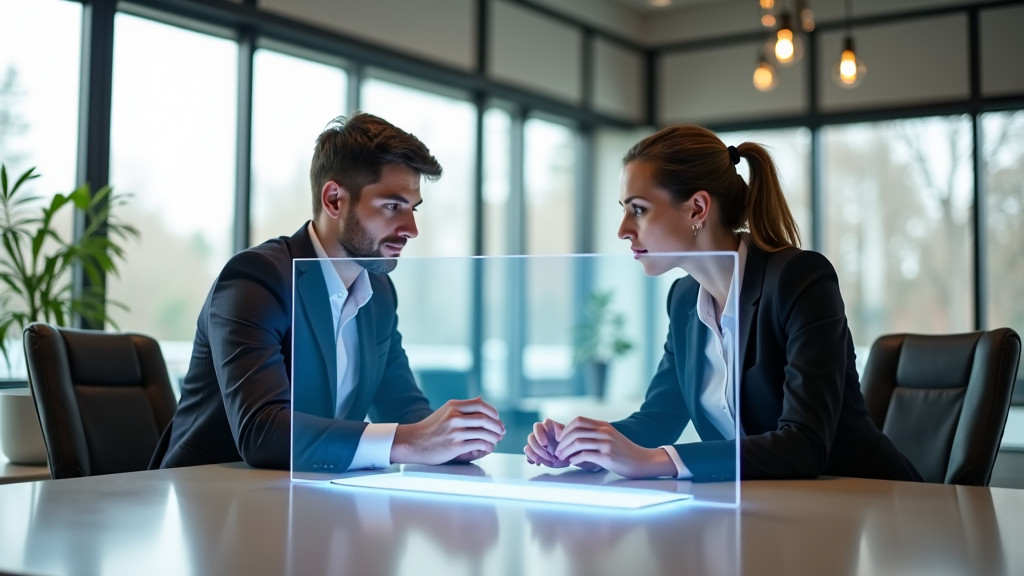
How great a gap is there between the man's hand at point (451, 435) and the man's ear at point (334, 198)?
23.9 inches

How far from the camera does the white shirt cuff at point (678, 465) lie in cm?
129

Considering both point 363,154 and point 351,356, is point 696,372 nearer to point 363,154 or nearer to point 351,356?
point 351,356

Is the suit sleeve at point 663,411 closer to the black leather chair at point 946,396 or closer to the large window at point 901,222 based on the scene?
the black leather chair at point 946,396

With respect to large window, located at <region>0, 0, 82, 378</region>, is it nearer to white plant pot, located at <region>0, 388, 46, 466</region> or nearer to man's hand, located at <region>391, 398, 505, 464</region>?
white plant pot, located at <region>0, 388, 46, 466</region>

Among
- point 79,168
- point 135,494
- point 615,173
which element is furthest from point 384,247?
point 615,173

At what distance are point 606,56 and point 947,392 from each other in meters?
4.48

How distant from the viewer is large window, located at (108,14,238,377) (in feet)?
12.8

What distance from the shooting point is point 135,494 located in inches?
50.8

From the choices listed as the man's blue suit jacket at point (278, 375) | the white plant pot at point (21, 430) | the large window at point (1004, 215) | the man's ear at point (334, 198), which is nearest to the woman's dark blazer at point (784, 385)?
the man's blue suit jacket at point (278, 375)

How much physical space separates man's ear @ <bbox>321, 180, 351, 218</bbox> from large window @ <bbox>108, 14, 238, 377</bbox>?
7.06ft

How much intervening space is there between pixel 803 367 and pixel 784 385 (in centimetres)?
4

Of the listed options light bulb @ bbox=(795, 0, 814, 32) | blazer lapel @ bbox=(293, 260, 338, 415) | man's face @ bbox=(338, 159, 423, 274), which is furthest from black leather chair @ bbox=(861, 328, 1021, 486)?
light bulb @ bbox=(795, 0, 814, 32)

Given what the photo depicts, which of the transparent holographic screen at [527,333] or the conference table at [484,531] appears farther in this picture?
the transparent holographic screen at [527,333]

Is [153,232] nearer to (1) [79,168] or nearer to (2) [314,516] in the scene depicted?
(1) [79,168]
